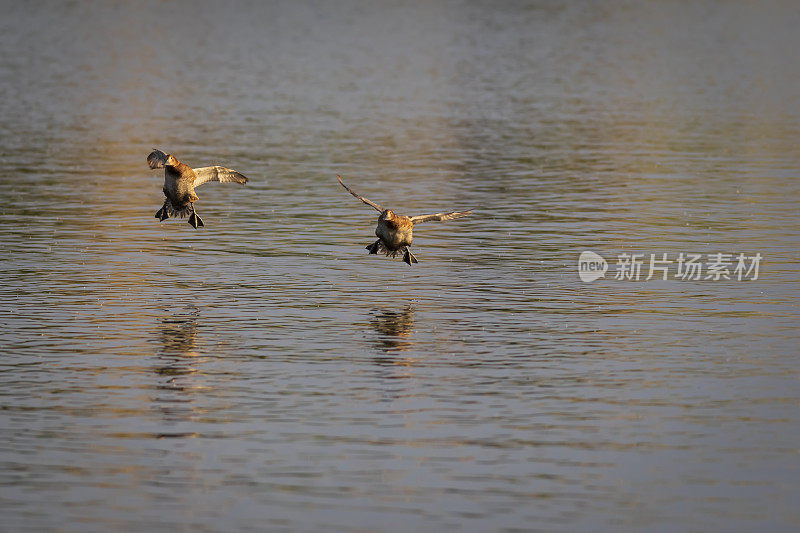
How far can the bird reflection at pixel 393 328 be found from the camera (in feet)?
94.0

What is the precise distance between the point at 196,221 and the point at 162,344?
5.19 meters

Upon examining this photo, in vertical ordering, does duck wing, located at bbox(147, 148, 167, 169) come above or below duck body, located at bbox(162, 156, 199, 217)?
above

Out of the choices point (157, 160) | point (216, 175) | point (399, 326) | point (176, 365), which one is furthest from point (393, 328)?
point (216, 175)

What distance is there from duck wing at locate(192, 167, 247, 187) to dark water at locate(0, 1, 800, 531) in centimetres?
248

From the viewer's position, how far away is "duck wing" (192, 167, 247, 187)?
107 feet

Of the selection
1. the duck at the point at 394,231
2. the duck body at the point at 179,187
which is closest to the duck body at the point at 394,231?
the duck at the point at 394,231

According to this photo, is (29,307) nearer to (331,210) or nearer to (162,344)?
(162,344)

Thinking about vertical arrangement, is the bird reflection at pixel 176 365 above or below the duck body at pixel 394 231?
below

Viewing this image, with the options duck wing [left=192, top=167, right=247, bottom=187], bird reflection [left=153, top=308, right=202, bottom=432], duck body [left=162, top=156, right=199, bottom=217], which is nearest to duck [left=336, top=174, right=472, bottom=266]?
duck wing [left=192, top=167, right=247, bottom=187]

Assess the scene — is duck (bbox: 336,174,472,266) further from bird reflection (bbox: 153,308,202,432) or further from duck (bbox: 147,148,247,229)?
bird reflection (bbox: 153,308,202,432)

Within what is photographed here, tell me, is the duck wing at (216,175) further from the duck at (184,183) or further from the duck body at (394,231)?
the duck body at (394,231)

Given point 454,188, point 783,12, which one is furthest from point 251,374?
point 783,12

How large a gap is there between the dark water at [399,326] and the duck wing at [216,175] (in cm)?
248

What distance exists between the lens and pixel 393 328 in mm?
30141
